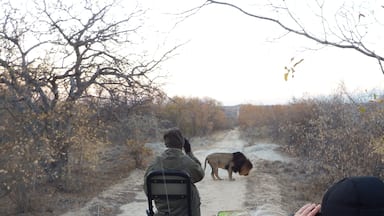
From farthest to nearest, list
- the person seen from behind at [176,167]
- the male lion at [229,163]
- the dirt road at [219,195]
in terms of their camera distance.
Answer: the male lion at [229,163]
the dirt road at [219,195]
the person seen from behind at [176,167]

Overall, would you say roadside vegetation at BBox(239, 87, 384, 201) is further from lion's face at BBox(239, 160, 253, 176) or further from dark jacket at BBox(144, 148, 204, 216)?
dark jacket at BBox(144, 148, 204, 216)

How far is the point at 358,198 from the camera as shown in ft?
5.04

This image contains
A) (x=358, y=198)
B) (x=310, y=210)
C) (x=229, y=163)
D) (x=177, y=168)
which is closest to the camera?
(x=358, y=198)

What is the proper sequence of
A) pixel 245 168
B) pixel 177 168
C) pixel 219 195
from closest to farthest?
pixel 177 168 → pixel 219 195 → pixel 245 168

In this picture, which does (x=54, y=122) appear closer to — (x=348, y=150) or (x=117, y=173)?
(x=117, y=173)

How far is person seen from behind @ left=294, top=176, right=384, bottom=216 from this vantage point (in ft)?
5.03

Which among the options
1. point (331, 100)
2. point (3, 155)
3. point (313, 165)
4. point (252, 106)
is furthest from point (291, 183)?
point (252, 106)

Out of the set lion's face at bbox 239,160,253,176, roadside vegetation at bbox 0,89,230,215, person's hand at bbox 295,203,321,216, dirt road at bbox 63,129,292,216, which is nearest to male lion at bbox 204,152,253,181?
lion's face at bbox 239,160,253,176

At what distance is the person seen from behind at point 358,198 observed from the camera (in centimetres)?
153

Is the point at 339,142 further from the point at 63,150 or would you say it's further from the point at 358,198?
the point at 358,198

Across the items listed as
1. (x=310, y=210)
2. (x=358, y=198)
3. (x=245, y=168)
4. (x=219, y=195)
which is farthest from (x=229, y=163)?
(x=358, y=198)

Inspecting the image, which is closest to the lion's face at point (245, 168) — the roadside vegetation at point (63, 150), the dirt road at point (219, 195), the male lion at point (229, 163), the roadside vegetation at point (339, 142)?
the male lion at point (229, 163)

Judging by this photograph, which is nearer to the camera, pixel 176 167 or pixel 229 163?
pixel 176 167

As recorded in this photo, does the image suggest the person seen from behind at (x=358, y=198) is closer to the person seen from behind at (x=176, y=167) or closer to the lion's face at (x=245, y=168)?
the person seen from behind at (x=176, y=167)
